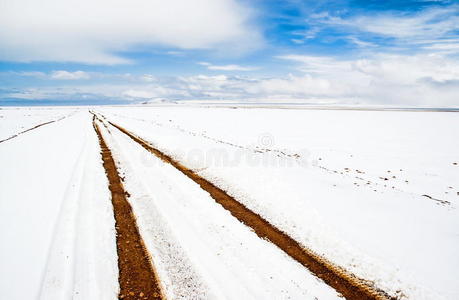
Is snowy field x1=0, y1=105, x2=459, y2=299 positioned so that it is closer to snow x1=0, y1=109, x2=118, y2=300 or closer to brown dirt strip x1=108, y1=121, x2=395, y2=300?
snow x1=0, y1=109, x2=118, y2=300

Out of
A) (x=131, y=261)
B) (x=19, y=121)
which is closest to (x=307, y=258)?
(x=131, y=261)

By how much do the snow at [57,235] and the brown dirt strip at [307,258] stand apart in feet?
10.7

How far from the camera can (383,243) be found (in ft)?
19.9

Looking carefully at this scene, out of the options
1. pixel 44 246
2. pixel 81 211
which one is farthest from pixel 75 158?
pixel 44 246

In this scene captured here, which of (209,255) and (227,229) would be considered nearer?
(209,255)

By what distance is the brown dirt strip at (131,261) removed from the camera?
174 inches

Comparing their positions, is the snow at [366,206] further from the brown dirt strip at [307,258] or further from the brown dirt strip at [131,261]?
the brown dirt strip at [131,261]

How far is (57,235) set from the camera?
6.18 metres

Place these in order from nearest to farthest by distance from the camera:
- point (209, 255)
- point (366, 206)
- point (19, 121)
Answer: point (209, 255)
point (366, 206)
point (19, 121)

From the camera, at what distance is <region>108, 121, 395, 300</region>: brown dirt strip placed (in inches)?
181

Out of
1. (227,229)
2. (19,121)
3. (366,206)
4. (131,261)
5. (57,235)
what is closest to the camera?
(131,261)

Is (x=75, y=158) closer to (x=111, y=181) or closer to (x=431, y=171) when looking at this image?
(x=111, y=181)

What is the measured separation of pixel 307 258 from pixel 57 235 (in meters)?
5.60

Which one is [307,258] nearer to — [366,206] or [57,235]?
[366,206]
